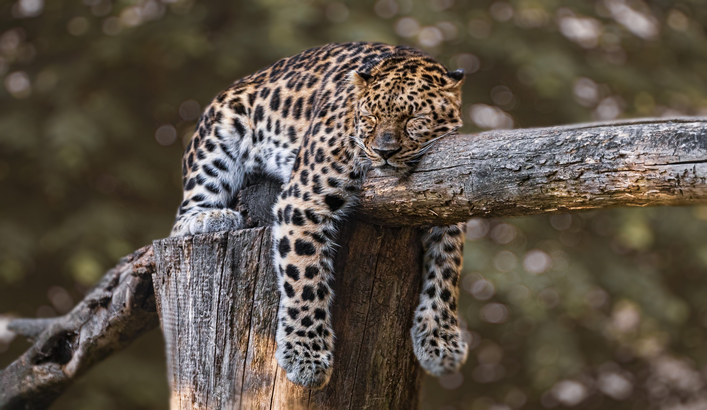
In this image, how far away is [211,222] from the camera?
430 cm

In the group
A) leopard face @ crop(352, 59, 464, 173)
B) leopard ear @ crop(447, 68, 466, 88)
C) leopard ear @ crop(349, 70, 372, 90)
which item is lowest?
leopard face @ crop(352, 59, 464, 173)

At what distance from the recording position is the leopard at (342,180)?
345cm

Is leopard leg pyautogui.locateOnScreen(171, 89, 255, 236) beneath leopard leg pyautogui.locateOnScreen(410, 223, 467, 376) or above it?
above

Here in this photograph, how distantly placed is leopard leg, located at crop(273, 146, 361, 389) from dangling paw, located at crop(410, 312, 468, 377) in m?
0.51

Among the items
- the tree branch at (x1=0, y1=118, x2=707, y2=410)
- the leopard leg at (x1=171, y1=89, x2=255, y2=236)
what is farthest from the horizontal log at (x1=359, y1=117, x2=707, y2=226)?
the leopard leg at (x1=171, y1=89, x2=255, y2=236)

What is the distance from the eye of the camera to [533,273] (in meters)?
8.42

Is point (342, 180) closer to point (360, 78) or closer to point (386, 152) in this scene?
point (386, 152)

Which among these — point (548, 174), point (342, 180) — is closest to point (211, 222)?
point (342, 180)

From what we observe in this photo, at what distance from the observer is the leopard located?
136 inches

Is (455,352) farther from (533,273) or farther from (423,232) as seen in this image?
(533,273)

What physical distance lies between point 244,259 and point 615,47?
7.70m

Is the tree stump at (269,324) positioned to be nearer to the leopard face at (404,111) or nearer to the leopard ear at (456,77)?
the leopard face at (404,111)

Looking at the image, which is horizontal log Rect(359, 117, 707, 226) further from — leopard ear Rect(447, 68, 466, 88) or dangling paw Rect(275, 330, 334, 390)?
dangling paw Rect(275, 330, 334, 390)

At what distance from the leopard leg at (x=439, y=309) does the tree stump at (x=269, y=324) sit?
85 millimetres
